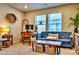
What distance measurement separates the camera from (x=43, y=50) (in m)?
2.53

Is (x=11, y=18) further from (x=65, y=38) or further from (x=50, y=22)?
(x=65, y=38)

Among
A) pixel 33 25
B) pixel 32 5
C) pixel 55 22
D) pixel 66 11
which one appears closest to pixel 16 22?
pixel 33 25

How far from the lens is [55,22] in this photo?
8.46ft

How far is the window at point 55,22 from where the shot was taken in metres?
2.53

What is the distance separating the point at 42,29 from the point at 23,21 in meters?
0.43

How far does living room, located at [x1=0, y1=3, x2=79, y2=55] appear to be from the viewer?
2.47 m

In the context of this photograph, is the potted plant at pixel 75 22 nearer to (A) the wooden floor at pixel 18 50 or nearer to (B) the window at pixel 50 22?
(B) the window at pixel 50 22

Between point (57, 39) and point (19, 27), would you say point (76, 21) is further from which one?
point (19, 27)

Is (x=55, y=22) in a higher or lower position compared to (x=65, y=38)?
higher

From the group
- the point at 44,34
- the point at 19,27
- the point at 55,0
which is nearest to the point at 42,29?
the point at 44,34

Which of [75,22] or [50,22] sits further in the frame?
[50,22]

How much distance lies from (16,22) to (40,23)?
20.2 inches

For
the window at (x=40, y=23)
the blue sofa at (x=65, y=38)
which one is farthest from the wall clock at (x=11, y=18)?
the blue sofa at (x=65, y=38)
